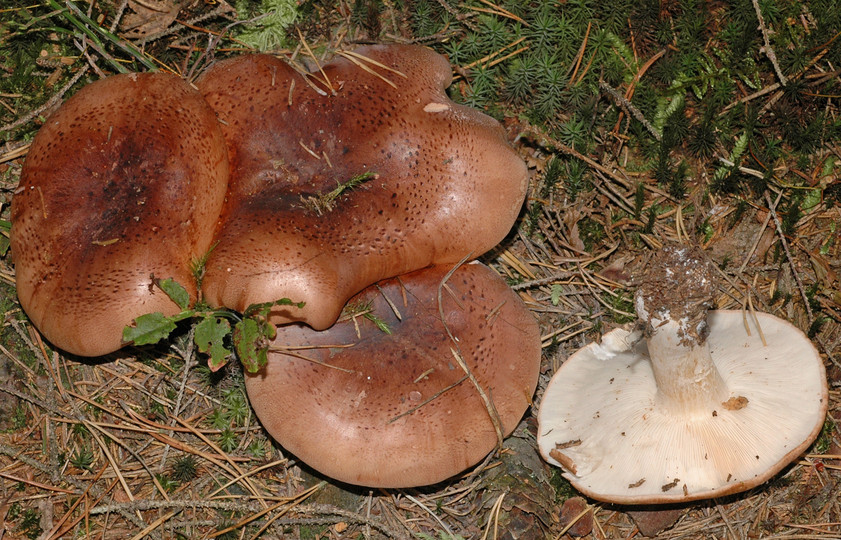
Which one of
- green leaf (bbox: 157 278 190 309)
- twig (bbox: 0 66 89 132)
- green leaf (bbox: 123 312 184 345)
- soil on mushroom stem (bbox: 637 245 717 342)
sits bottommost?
green leaf (bbox: 123 312 184 345)

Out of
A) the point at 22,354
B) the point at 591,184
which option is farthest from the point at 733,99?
the point at 22,354

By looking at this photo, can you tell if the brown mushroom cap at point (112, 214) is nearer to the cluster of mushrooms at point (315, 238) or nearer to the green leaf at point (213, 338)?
the cluster of mushrooms at point (315, 238)

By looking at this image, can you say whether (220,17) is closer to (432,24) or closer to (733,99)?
(432,24)

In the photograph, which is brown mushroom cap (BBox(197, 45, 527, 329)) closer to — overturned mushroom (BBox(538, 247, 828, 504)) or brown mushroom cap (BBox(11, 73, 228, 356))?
brown mushroom cap (BBox(11, 73, 228, 356))

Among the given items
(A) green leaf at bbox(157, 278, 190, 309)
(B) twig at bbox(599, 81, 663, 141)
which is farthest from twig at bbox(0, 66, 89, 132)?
(B) twig at bbox(599, 81, 663, 141)

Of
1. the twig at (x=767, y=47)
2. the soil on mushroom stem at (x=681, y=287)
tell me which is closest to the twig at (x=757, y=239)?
the twig at (x=767, y=47)

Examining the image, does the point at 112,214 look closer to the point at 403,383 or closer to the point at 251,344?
the point at 251,344
